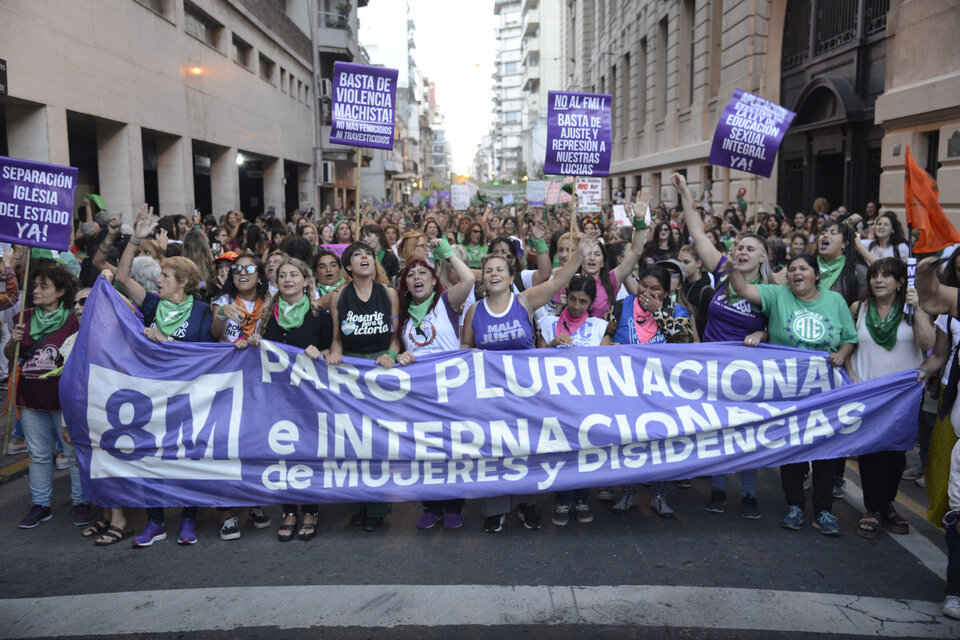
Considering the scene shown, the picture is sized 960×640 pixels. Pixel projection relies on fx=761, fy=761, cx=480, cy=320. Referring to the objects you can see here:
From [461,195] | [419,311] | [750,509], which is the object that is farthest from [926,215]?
[461,195]

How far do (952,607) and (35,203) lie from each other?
20.9ft

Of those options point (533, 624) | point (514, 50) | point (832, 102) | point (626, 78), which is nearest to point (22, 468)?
point (533, 624)

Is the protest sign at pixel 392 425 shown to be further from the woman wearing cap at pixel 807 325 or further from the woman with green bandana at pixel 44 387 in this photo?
the woman with green bandana at pixel 44 387

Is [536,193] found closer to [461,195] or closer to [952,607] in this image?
[461,195]

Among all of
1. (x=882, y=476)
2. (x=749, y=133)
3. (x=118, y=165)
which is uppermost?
(x=118, y=165)

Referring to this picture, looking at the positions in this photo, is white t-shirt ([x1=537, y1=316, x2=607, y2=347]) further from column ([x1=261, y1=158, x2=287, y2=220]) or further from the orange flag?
column ([x1=261, y1=158, x2=287, y2=220])

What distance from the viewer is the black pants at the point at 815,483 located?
16.1 ft

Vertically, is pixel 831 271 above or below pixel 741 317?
above

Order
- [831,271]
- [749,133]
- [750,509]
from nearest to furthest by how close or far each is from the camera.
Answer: [750,509]
[831,271]
[749,133]

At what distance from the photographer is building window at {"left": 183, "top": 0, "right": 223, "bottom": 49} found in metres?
18.7

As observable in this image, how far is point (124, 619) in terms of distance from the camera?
3.86 meters

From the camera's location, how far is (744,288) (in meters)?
5.12

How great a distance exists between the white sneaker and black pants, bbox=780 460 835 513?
3.60 feet

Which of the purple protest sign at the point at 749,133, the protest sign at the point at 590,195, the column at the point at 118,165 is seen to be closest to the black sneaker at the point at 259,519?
the purple protest sign at the point at 749,133
